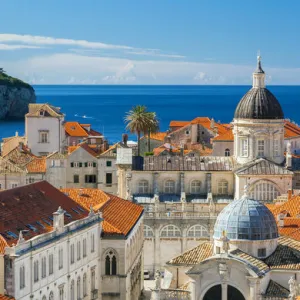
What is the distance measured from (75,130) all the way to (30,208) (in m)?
96.6

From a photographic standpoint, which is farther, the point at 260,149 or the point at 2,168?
the point at 2,168

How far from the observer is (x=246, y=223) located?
6819 centimetres

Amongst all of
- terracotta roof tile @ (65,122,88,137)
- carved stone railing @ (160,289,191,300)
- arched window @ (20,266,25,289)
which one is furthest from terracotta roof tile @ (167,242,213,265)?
terracotta roof tile @ (65,122,88,137)

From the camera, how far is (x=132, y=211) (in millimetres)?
88500

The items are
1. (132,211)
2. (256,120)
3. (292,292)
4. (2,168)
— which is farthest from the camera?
(2,168)

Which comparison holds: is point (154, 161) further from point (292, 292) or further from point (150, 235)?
point (292, 292)

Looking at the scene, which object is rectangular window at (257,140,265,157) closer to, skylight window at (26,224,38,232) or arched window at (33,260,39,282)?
skylight window at (26,224,38,232)

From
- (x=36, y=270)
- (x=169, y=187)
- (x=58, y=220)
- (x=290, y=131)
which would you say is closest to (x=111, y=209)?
(x=58, y=220)

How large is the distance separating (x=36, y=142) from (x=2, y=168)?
21776 mm

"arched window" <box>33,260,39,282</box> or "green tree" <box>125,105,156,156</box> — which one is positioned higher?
"green tree" <box>125,105,156,156</box>

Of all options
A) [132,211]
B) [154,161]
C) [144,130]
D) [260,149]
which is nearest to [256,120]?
[260,149]

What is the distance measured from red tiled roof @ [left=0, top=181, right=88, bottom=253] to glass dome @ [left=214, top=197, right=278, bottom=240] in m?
11.2

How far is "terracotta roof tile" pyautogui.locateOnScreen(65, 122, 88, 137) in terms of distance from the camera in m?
166

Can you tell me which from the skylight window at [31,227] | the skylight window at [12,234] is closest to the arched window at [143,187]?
the skylight window at [31,227]
